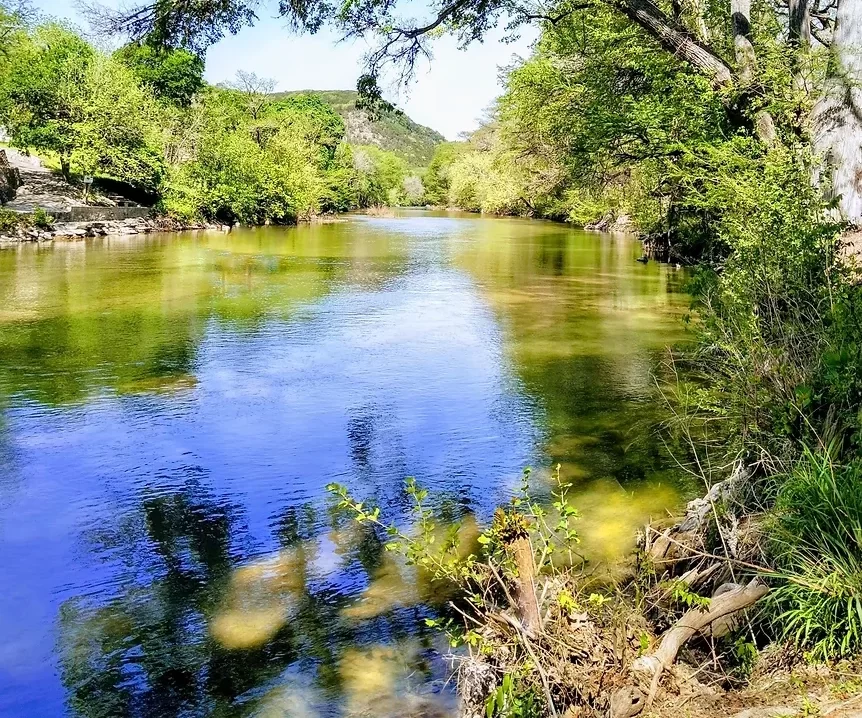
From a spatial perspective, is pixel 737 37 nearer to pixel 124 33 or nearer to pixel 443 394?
pixel 443 394

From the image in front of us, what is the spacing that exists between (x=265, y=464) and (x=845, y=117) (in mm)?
8116

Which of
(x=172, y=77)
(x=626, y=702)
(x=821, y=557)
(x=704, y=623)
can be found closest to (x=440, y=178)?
(x=172, y=77)

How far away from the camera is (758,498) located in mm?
5023

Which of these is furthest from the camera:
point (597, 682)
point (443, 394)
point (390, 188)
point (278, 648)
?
point (390, 188)

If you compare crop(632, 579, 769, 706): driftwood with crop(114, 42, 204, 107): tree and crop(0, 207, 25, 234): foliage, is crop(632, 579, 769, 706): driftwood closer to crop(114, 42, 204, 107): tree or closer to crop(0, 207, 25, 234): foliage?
crop(0, 207, 25, 234): foliage

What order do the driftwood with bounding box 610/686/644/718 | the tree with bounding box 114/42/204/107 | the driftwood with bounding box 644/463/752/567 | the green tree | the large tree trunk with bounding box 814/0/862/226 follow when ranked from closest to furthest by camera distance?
the driftwood with bounding box 610/686/644/718
the driftwood with bounding box 644/463/752/567
the large tree trunk with bounding box 814/0/862/226
the tree with bounding box 114/42/204/107
the green tree

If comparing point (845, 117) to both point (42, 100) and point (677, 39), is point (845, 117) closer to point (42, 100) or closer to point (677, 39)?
point (677, 39)

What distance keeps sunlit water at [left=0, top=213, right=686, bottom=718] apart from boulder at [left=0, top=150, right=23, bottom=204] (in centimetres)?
1595

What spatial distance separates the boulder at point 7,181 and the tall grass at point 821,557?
3431 centimetres

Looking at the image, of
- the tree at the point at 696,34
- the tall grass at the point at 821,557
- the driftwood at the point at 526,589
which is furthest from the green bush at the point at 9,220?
the tall grass at the point at 821,557

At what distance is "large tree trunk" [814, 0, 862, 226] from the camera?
945cm

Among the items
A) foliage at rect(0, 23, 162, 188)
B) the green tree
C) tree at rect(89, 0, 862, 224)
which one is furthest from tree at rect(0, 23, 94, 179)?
the green tree

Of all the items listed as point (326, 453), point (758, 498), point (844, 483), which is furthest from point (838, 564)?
point (326, 453)

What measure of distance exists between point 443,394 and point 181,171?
3671 centimetres
